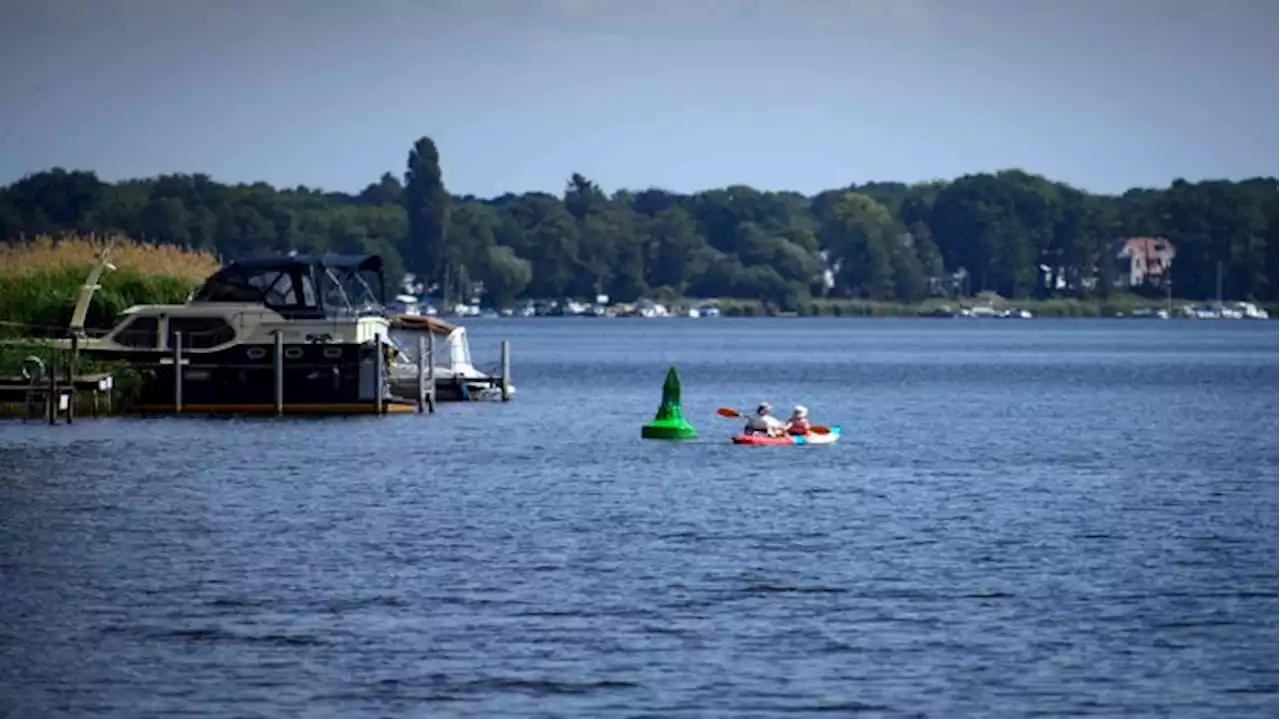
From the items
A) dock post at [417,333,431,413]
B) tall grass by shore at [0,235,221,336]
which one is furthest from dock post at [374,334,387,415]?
tall grass by shore at [0,235,221,336]

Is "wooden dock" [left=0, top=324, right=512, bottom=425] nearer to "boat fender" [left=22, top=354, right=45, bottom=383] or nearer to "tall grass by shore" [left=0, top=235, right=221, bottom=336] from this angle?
"boat fender" [left=22, top=354, right=45, bottom=383]

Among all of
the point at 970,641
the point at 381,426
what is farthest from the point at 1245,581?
the point at 381,426

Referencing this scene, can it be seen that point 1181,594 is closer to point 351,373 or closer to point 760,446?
point 760,446

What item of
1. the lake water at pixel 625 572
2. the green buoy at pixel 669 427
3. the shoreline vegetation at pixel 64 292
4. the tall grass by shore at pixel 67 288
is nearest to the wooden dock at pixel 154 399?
the shoreline vegetation at pixel 64 292

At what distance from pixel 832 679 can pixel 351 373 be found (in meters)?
45.5

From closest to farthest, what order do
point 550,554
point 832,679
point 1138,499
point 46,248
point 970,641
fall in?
point 832,679 → point 970,641 → point 550,554 → point 1138,499 → point 46,248

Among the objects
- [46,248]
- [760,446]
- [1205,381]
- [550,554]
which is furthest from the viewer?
[1205,381]

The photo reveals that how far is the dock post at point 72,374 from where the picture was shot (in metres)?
69.2

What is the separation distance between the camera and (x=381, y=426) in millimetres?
74500

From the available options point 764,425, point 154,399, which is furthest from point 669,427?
point 154,399

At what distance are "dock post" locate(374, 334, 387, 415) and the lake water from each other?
41.0 inches

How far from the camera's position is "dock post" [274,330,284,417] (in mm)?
72062

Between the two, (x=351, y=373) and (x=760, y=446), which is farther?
(x=351, y=373)

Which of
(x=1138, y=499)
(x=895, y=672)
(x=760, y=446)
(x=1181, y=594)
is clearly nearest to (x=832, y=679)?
(x=895, y=672)
